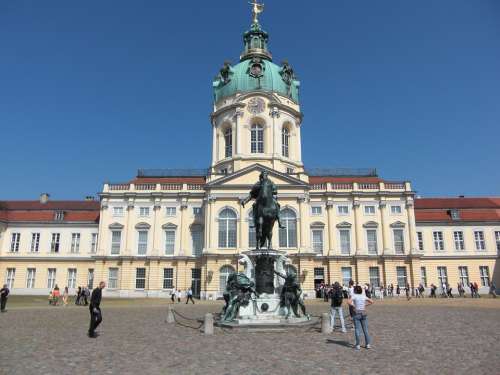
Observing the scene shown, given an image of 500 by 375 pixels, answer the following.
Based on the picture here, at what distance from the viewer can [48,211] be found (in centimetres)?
5269

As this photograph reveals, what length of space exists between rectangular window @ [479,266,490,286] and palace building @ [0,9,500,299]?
0.11 m

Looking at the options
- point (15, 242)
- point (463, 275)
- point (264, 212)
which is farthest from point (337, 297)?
point (15, 242)

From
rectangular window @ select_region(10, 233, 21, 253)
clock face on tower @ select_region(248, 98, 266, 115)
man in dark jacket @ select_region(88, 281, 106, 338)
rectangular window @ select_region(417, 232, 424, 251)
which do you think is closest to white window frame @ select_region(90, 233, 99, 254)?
rectangular window @ select_region(10, 233, 21, 253)

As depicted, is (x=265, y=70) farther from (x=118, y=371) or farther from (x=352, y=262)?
(x=118, y=371)

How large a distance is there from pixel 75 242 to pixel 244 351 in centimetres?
4606

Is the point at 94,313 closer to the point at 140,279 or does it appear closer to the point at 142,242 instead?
the point at 140,279

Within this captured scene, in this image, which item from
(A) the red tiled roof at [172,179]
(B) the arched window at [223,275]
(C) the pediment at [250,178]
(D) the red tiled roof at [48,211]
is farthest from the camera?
(A) the red tiled roof at [172,179]

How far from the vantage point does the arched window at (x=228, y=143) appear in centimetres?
5053

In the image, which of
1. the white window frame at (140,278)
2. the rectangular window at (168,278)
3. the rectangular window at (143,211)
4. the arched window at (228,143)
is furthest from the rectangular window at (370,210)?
the white window frame at (140,278)

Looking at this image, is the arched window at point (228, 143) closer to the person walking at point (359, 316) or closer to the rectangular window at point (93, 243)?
the rectangular window at point (93, 243)

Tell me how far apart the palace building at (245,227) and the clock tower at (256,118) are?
0.14 meters

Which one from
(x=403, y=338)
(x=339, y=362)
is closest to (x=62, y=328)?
(x=339, y=362)

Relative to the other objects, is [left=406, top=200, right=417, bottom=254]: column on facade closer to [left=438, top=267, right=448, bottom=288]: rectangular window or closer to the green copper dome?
[left=438, top=267, right=448, bottom=288]: rectangular window

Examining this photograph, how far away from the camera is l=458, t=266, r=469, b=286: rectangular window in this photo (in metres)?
48.0
